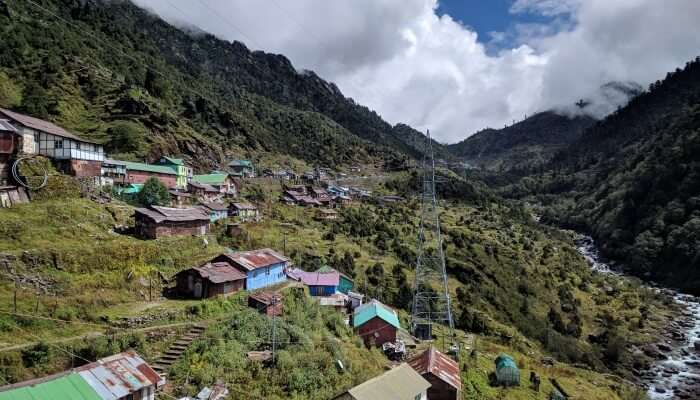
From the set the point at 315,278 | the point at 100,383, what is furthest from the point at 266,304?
the point at 315,278

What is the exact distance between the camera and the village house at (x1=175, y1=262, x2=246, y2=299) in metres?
27.4

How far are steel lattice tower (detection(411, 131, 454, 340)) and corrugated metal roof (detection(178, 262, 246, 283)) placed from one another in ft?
56.3

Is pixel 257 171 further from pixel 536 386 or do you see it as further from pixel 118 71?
pixel 536 386

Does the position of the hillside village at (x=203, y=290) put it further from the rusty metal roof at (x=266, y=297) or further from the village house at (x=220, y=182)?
the village house at (x=220, y=182)

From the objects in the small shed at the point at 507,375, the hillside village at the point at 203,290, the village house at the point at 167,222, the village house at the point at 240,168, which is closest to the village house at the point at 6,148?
the hillside village at the point at 203,290

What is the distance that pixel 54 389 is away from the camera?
14898 mm

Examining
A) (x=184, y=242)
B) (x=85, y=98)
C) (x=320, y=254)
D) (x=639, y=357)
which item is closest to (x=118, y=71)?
(x=85, y=98)

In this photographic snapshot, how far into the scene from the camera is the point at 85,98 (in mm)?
79188

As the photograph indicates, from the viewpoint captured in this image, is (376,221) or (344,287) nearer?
(344,287)

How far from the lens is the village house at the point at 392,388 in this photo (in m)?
19.1

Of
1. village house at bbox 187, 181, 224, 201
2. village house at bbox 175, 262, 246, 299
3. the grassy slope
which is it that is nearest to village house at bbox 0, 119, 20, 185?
the grassy slope

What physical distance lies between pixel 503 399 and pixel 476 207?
9761 centimetres

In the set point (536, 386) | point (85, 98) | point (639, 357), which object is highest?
point (85, 98)

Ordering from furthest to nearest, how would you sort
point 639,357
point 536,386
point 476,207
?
point 476,207 → point 639,357 → point 536,386
